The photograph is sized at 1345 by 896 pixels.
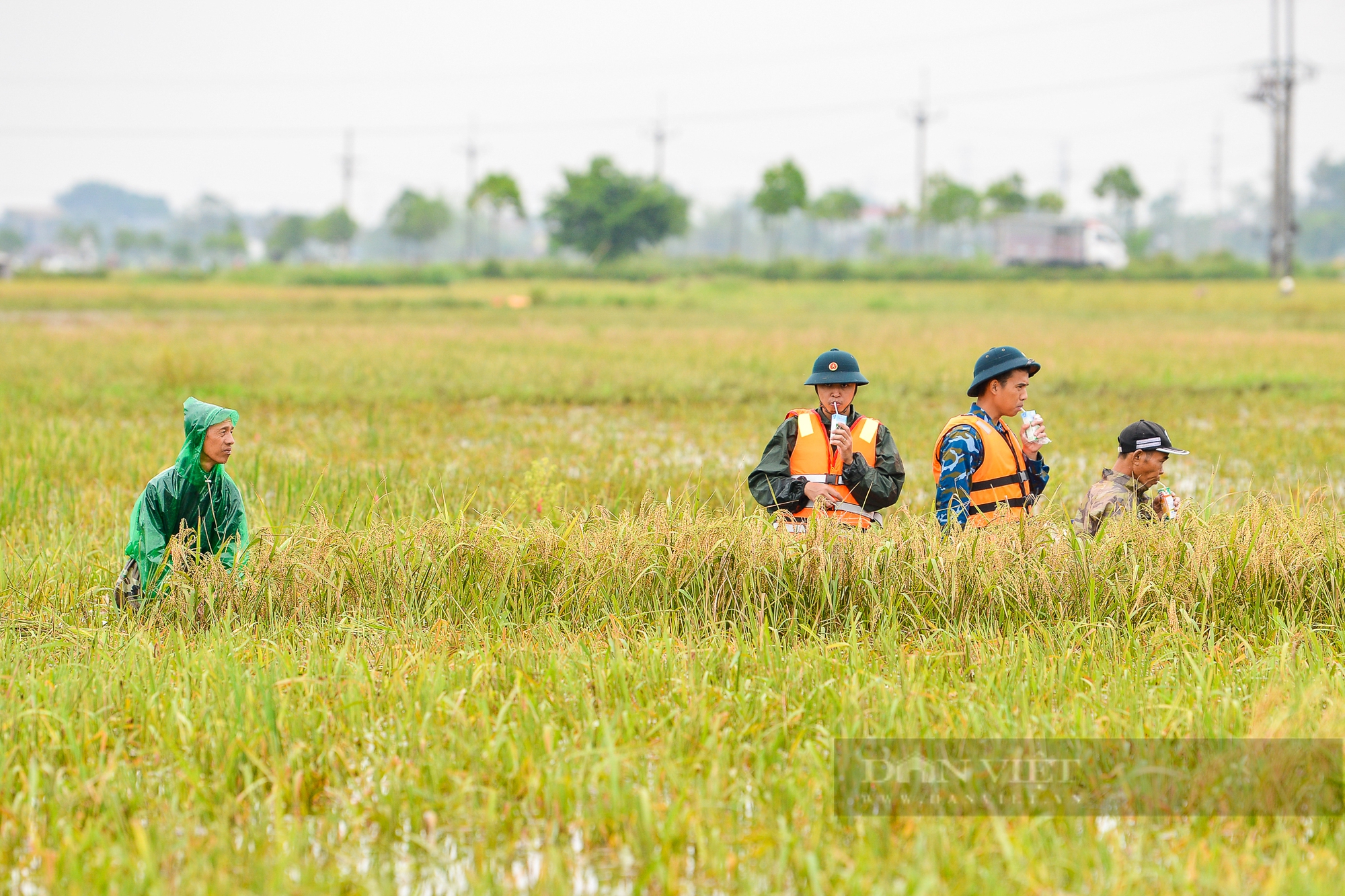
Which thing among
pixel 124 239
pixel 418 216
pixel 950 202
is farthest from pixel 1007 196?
pixel 124 239

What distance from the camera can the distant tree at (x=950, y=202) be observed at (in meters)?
66.0

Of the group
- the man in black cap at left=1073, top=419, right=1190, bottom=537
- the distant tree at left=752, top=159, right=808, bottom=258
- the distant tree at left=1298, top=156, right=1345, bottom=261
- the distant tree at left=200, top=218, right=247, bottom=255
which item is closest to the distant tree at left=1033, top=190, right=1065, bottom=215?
the distant tree at left=752, top=159, right=808, bottom=258

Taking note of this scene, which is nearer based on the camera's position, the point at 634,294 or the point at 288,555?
the point at 288,555

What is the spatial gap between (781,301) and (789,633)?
110 feet

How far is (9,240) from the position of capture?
369 feet

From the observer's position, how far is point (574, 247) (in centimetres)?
5925

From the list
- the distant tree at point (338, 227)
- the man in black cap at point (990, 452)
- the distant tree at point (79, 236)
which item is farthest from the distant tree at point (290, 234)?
the man in black cap at point (990, 452)

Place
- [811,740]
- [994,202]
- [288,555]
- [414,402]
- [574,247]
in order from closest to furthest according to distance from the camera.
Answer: [811,740] < [288,555] < [414,402] < [574,247] < [994,202]

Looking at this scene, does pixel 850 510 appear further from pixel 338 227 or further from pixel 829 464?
pixel 338 227

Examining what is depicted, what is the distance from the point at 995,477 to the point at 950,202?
63.6 m

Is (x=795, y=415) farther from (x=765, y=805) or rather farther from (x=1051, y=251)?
(x=1051, y=251)

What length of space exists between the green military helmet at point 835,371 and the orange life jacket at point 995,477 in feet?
1.64

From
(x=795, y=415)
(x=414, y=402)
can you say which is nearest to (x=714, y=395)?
(x=414, y=402)

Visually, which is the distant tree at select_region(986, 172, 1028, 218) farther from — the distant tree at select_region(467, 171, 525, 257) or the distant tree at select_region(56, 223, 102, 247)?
the distant tree at select_region(56, 223, 102, 247)
